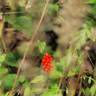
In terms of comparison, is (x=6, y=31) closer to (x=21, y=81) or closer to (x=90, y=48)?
(x=21, y=81)

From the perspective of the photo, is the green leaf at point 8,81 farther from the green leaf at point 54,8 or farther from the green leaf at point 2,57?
the green leaf at point 54,8

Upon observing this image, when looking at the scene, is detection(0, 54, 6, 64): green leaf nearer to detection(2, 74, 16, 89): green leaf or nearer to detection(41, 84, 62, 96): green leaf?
detection(2, 74, 16, 89): green leaf

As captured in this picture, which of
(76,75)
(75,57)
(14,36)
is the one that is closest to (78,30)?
(75,57)

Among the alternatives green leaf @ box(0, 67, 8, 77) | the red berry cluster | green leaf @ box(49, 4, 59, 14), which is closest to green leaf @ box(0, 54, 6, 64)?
green leaf @ box(0, 67, 8, 77)

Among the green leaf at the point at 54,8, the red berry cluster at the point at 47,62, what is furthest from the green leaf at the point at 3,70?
the green leaf at the point at 54,8

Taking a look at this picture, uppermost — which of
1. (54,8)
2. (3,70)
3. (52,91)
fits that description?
(54,8)

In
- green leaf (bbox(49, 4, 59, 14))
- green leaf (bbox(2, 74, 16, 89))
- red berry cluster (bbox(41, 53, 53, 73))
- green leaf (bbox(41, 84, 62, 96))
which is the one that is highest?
green leaf (bbox(49, 4, 59, 14))

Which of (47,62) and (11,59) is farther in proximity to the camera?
(11,59)

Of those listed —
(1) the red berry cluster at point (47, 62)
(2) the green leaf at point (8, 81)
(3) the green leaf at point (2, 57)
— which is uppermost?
(3) the green leaf at point (2, 57)

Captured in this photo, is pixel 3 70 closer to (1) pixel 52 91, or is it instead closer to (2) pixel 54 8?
(1) pixel 52 91

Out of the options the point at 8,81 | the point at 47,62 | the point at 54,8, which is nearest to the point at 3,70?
the point at 8,81

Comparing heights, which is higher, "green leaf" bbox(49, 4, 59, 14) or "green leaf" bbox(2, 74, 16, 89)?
"green leaf" bbox(49, 4, 59, 14)
